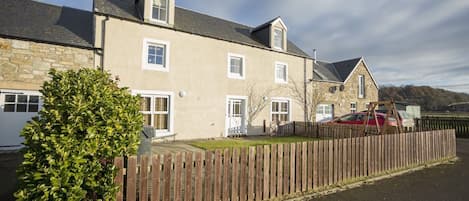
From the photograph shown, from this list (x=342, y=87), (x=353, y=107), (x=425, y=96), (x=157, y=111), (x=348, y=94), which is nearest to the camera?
(x=157, y=111)

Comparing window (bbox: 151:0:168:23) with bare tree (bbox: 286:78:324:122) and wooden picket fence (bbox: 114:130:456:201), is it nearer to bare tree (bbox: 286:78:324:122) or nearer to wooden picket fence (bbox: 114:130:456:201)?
wooden picket fence (bbox: 114:130:456:201)

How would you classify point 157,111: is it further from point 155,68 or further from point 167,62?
point 167,62

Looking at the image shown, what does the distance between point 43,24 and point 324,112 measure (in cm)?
1873

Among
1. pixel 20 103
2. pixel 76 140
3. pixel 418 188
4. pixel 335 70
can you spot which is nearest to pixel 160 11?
pixel 20 103

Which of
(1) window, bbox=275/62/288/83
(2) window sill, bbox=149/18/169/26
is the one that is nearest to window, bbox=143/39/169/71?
(2) window sill, bbox=149/18/169/26

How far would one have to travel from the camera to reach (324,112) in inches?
756

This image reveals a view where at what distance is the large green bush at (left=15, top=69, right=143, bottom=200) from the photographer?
2910 millimetres

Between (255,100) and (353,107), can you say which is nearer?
(255,100)

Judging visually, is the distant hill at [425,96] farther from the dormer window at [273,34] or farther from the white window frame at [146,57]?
the white window frame at [146,57]

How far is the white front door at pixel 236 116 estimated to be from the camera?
1358cm

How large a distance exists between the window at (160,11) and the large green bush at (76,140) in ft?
28.8

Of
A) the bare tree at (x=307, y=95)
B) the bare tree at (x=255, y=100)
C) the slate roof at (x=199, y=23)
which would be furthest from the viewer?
the bare tree at (x=307, y=95)

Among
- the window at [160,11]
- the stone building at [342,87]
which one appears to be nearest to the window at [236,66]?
the window at [160,11]

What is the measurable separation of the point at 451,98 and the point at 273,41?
2132 inches
